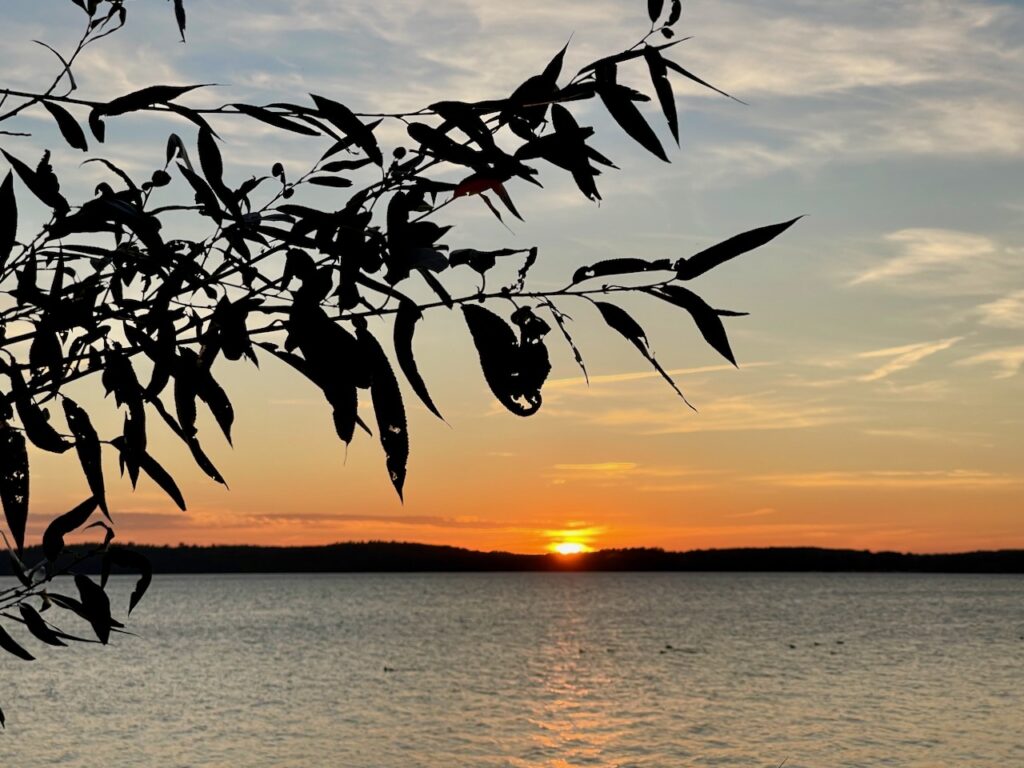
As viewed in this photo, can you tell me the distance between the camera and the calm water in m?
36.3

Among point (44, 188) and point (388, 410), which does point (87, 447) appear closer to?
point (44, 188)

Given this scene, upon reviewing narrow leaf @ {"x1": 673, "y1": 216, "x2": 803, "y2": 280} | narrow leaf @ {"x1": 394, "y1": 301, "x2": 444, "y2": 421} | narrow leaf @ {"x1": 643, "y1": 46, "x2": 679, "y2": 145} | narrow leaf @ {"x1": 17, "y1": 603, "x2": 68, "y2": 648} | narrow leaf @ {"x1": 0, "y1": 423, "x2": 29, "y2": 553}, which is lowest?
narrow leaf @ {"x1": 17, "y1": 603, "x2": 68, "y2": 648}

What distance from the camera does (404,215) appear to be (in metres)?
2.52

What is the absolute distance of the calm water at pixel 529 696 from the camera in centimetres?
3634

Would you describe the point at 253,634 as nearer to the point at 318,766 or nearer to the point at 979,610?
the point at 318,766

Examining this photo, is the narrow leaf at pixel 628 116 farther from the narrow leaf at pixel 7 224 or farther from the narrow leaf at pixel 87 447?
the narrow leaf at pixel 87 447

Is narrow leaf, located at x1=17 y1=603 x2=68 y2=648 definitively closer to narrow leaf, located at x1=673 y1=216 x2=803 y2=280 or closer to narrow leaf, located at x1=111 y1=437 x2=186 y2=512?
narrow leaf, located at x1=111 y1=437 x2=186 y2=512

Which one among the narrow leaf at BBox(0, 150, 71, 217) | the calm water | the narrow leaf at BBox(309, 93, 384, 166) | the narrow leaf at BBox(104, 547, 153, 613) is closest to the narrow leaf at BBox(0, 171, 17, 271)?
the narrow leaf at BBox(0, 150, 71, 217)

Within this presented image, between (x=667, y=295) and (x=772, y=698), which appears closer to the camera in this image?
(x=667, y=295)

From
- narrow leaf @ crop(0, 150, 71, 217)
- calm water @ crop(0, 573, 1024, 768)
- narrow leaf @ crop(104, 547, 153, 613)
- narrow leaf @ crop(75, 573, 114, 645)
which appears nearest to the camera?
narrow leaf @ crop(0, 150, 71, 217)

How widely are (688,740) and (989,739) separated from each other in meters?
9.40

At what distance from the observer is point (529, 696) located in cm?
5075

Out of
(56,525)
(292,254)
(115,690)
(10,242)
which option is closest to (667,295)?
(292,254)

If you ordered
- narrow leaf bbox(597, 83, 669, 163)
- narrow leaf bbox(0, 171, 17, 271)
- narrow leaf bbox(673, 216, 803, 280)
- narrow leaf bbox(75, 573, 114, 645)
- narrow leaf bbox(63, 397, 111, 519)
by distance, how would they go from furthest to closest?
narrow leaf bbox(75, 573, 114, 645) → narrow leaf bbox(63, 397, 111, 519) → narrow leaf bbox(597, 83, 669, 163) → narrow leaf bbox(0, 171, 17, 271) → narrow leaf bbox(673, 216, 803, 280)
